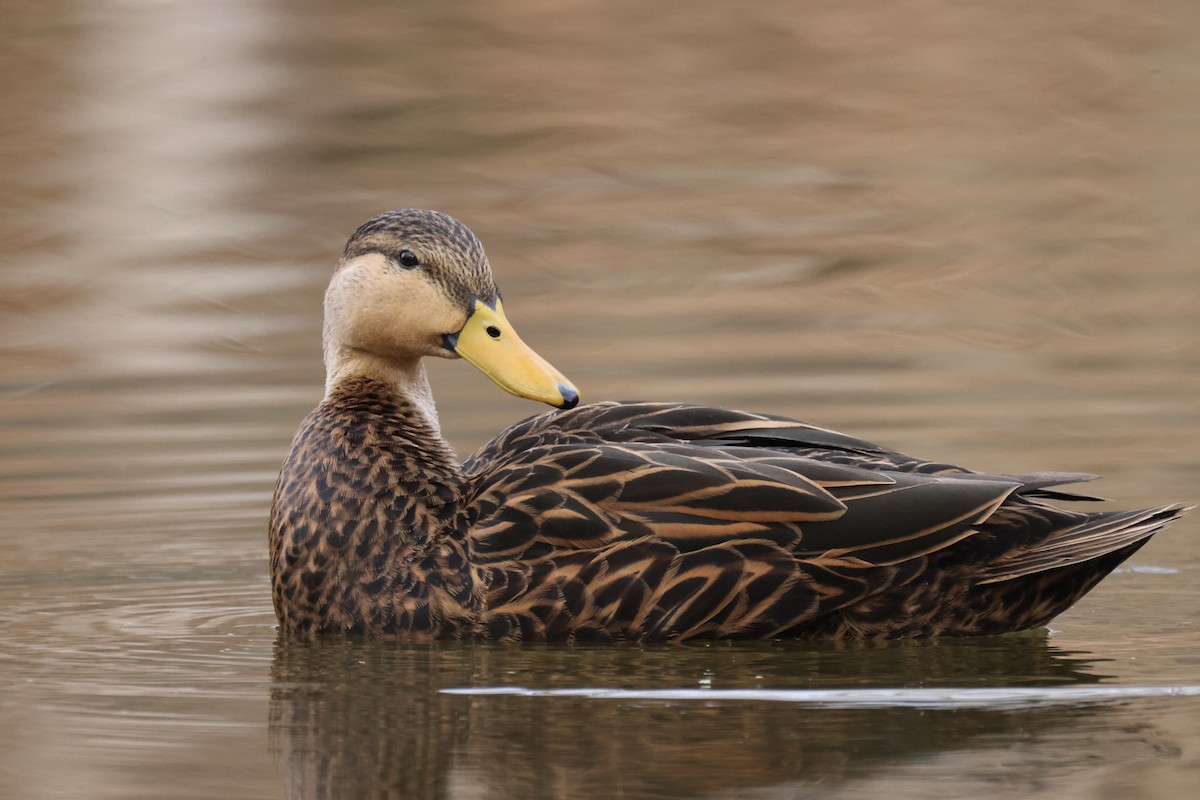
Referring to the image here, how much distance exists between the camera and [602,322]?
12.5 m

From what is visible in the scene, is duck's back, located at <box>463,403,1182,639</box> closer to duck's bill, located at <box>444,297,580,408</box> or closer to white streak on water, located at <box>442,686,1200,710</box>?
duck's bill, located at <box>444,297,580,408</box>

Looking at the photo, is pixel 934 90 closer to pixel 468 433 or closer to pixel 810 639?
pixel 468 433

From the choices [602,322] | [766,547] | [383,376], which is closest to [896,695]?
[766,547]

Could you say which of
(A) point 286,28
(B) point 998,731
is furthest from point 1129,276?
(A) point 286,28

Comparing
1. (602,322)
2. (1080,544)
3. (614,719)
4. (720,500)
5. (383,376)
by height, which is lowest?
(614,719)

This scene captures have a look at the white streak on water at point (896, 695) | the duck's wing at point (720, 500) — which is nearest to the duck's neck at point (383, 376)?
the duck's wing at point (720, 500)

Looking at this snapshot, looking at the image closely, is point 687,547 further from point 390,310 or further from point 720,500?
point 390,310

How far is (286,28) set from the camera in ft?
68.6

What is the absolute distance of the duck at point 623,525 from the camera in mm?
6777

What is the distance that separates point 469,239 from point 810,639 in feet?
5.86

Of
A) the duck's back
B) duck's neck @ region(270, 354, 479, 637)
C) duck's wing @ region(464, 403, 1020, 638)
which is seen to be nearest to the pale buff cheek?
duck's neck @ region(270, 354, 479, 637)

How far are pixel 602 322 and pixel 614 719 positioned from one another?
6529 mm

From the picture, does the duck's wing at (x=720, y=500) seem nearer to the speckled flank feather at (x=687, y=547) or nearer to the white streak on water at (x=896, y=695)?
the speckled flank feather at (x=687, y=547)

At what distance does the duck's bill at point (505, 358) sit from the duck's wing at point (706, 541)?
334mm
